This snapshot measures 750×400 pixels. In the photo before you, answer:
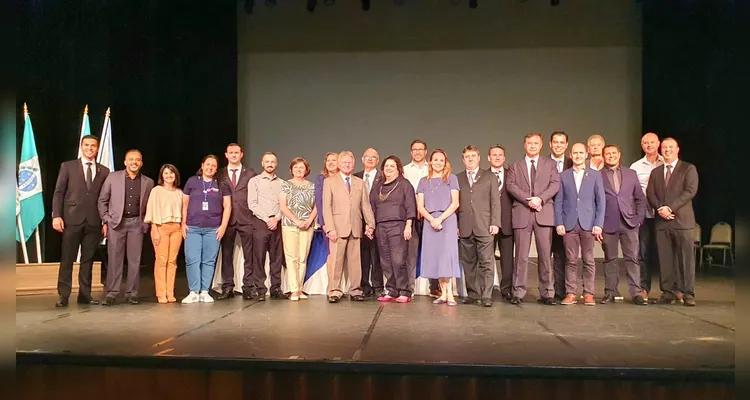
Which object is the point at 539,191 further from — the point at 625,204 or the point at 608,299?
the point at 608,299

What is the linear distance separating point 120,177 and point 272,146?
366 centimetres

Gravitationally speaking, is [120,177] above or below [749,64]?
below

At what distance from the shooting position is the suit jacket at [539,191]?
4.90 metres

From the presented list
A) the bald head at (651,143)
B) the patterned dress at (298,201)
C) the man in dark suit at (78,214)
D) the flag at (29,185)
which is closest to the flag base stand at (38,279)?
the flag at (29,185)

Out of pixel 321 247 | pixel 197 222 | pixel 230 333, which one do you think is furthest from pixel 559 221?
pixel 197 222

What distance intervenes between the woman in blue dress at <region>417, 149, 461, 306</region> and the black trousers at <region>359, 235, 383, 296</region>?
0.64m

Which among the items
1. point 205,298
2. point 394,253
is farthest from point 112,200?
point 394,253

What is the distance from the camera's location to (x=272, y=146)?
867 cm

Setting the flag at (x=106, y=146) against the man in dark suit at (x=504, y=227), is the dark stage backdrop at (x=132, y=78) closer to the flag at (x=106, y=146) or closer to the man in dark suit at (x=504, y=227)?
the flag at (x=106, y=146)

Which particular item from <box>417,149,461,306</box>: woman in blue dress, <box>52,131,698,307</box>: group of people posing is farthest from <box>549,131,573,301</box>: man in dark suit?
<box>417,149,461,306</box>: woman in blue dress

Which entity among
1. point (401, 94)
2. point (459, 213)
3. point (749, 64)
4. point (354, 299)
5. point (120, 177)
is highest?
point (401, 94)

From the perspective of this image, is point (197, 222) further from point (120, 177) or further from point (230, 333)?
point (230, 333)

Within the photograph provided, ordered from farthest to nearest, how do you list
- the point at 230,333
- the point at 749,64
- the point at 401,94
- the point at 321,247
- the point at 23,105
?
the point at 401,94, the point at 23,105, the point at 321,247, the point at 230,333, the point at 749,64

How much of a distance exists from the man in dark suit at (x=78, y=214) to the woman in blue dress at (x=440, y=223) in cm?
308
